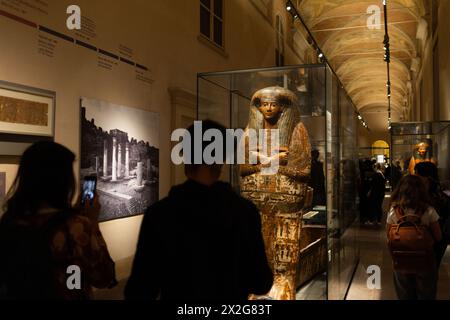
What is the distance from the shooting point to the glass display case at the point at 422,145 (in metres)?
10.0

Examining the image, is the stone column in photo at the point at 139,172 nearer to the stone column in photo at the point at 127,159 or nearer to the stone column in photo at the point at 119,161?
the stone column in photo at the point at 127,159

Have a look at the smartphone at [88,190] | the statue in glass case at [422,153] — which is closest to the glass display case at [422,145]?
the statue in glass case at [422,153]

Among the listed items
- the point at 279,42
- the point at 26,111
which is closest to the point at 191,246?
the point at 26,111

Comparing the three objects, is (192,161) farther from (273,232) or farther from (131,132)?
(131,132)

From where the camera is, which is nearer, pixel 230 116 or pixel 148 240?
pixel 148 240

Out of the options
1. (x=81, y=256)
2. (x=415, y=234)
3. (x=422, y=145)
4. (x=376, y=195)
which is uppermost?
(x=422, y=145)

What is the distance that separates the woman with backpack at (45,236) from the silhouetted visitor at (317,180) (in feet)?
10.3

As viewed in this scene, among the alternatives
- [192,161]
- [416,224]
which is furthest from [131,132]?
[192,161]

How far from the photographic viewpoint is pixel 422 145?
10.2 metres

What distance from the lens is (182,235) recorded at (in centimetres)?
181

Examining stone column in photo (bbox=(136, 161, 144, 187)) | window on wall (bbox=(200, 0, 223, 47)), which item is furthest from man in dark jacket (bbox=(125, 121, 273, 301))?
window on wall (bbox=(200, 0, 223, 47))

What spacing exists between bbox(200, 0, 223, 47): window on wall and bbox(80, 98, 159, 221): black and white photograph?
3340 millimetres

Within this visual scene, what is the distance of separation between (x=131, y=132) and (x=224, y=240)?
4.78m

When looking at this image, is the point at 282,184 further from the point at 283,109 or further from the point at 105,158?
the point at 105,158
